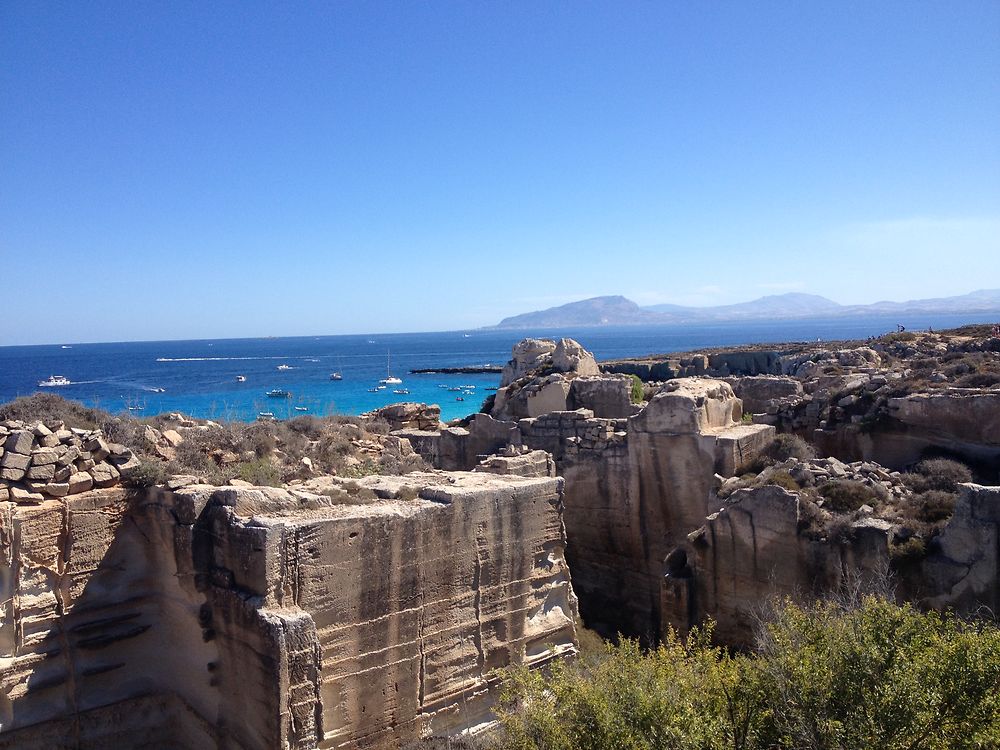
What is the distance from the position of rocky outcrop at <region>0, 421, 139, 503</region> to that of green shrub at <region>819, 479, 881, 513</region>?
27.4ft

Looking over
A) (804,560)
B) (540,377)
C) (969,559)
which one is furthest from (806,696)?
(540,377)

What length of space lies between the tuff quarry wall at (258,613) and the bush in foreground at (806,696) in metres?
1.64

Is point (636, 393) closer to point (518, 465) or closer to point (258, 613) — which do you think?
point (518, 465)

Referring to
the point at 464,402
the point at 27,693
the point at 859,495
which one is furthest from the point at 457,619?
the point at 464,402

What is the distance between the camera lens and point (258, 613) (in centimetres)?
652

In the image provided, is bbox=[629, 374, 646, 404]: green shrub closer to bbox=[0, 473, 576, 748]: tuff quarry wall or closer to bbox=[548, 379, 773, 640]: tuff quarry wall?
bbox=[548, 379, 773, 640]: tuff quarry wall

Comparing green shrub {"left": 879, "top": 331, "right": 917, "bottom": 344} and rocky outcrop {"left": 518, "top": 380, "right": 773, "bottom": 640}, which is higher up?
green shrub {"left": 879, "top": 331, "right": 917, "bottom": 344}

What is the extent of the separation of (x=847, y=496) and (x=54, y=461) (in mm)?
9150

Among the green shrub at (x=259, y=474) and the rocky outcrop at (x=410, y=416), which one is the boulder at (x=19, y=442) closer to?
the green shrub at (x=259, y=474)

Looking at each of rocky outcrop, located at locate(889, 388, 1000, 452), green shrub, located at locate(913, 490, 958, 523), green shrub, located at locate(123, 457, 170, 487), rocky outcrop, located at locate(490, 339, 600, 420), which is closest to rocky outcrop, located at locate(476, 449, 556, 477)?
green shrub, located at locate(123, 457, 170, 487)

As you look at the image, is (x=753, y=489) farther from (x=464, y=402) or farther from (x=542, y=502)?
(x=464, y=402)

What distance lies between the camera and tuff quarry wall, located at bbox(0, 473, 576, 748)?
266 inches

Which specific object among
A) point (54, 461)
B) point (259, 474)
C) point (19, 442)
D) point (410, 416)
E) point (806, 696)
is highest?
point (19, 442)

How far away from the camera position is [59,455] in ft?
24.4
